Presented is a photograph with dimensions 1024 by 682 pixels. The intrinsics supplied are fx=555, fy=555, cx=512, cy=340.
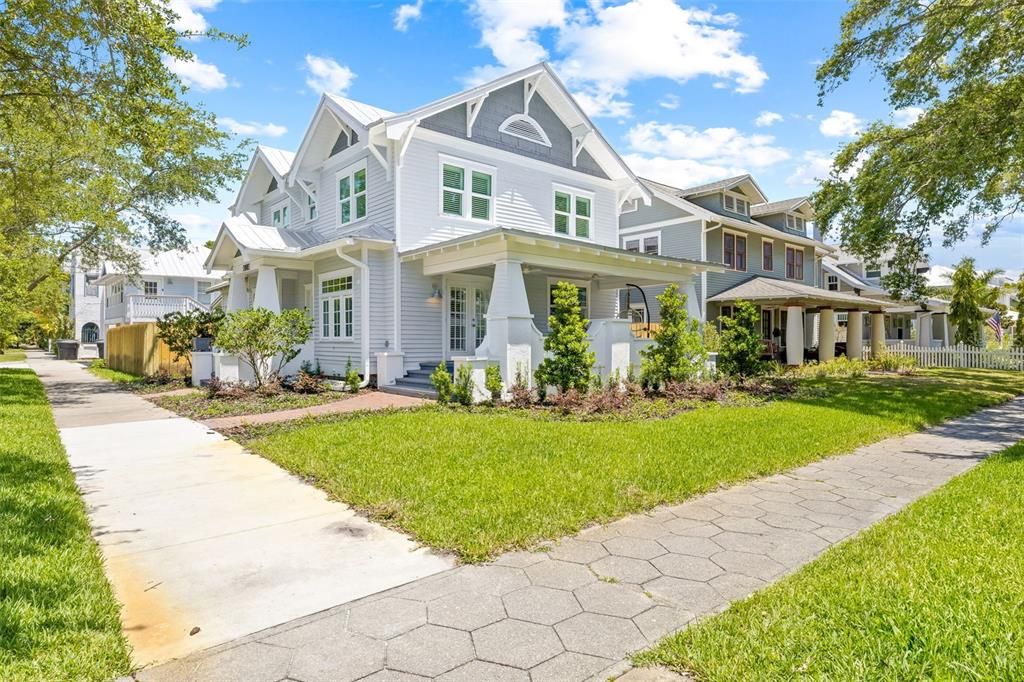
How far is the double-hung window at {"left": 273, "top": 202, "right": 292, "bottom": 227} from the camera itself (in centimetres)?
1884

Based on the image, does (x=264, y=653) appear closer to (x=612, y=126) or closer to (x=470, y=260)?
(x=470, y=260)

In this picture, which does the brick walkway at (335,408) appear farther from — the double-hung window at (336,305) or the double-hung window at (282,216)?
the double-hung window at (282,216)

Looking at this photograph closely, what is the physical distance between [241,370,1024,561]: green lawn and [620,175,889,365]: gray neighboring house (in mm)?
12244

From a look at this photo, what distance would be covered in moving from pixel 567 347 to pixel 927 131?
11.8 m

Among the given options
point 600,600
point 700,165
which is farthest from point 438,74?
point 700,165

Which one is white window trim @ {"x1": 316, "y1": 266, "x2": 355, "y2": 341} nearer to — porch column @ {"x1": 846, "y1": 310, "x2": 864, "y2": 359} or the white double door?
the white double door

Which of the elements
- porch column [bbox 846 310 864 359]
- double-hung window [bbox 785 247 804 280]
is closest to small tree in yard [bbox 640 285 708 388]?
porch column [bbox 846 310 864 359]

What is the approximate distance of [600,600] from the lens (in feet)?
10.7

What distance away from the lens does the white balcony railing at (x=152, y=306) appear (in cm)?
3111

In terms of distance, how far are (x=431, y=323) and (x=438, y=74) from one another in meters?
6.45

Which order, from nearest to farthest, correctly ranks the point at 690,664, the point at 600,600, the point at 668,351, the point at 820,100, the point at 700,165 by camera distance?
the point at 690,664
the point at 600,600
the point at 668,351
the point at 820,100
the point at 700,165

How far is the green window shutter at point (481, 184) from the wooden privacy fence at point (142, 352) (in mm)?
10149

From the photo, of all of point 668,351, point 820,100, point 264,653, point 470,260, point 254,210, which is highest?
point 820,100

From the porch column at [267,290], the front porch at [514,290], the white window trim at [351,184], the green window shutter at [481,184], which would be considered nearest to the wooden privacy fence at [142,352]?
the porch column at [267,290]
